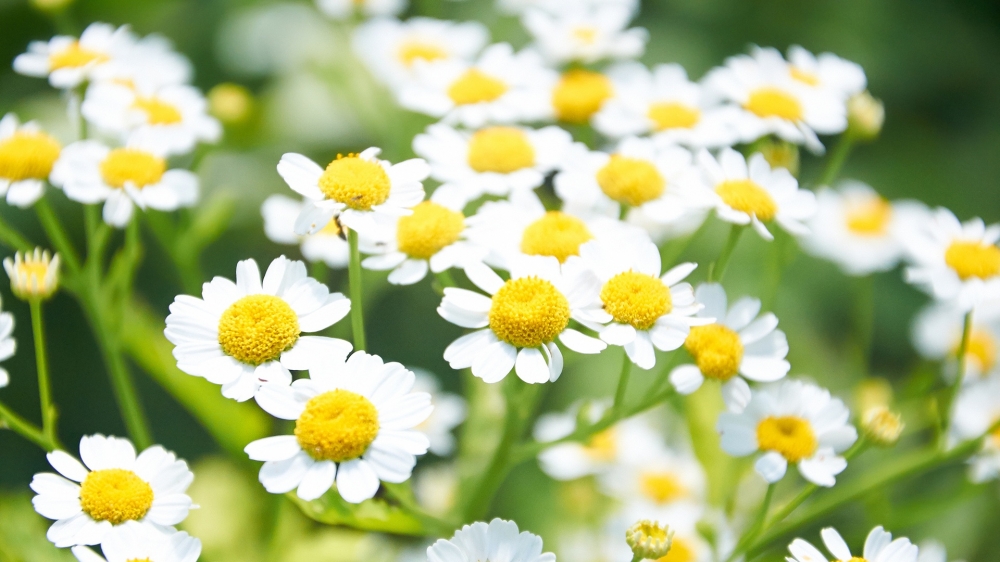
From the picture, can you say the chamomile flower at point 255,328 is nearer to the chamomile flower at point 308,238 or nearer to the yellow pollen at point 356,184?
the yellow pollen at point 356,184

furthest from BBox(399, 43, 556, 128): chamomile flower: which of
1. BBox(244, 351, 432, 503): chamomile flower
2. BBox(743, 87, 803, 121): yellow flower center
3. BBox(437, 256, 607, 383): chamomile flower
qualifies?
BBox(244, 351, 432, 503): chamomile flower

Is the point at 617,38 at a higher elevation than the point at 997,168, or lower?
higher

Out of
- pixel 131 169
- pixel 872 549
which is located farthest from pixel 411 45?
pixel 872 549

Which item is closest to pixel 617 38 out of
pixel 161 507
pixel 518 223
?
pixel 518 223

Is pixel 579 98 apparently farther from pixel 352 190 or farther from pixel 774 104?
pixel 352 190

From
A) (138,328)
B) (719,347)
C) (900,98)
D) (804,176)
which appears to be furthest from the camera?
(900,98)

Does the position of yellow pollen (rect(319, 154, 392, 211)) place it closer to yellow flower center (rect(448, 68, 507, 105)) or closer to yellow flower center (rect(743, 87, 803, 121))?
yellow flower center (rect(448, 68, 507, 105))

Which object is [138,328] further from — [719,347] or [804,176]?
[804,176]
